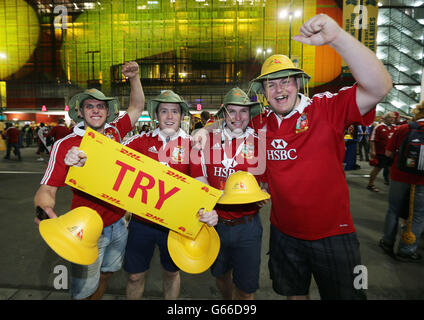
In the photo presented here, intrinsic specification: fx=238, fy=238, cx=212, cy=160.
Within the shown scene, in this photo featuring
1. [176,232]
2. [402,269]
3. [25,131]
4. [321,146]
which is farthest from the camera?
[25,131]

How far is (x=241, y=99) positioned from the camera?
2.66 metres

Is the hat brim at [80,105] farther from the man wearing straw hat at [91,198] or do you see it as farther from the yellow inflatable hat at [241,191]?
the yellow inflatable hat at [241,191]

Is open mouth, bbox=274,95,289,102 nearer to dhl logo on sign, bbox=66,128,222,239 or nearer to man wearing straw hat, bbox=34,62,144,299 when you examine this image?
dhl logo on sign, bbox=66,128,222,239

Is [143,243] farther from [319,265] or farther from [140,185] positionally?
[319,265]

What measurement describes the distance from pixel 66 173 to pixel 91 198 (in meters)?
0.37

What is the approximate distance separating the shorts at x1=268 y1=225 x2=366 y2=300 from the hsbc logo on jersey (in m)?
0.75

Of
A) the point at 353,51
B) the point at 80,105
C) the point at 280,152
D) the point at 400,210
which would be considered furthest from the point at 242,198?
the point at 400,210

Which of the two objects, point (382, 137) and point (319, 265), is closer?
point (319, 265)

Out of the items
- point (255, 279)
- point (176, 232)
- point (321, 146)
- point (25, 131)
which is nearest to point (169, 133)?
point (176, 232)

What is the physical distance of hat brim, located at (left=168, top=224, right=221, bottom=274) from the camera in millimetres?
2180

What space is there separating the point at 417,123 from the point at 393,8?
37.7 m

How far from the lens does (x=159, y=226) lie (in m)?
2.63

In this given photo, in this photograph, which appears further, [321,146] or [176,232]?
[176,232]
